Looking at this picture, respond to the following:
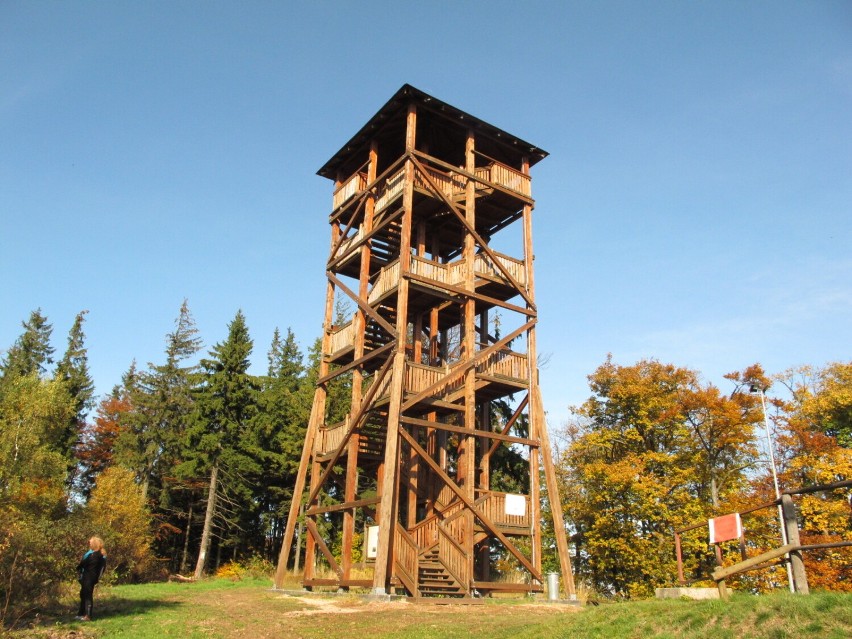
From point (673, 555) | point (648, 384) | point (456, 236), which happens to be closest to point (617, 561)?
point (673, 555)

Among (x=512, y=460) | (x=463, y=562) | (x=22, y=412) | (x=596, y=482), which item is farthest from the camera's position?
(x=512, y=460)

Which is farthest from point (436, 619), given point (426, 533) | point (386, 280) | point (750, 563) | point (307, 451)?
point (386, 280)

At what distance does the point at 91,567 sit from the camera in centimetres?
1180

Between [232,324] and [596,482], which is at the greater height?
[232,324]

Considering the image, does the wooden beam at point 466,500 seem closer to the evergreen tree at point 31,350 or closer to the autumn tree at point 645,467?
the autumn tree at point 645,467

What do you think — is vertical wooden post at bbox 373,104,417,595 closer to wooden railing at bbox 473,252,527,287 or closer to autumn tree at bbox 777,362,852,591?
wooden railing at bbox 473,252,527,287

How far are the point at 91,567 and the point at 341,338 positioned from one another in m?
10.6

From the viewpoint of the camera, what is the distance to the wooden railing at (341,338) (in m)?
20.6

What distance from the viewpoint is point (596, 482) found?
1144 inches

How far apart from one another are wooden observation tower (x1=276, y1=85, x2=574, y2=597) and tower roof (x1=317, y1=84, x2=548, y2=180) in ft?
0.17

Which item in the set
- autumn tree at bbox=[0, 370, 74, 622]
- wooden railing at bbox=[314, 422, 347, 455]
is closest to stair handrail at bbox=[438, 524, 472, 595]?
wooden railing at bbox=[314, 422, 347, 455]

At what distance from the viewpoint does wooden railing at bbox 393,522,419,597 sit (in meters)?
16.0

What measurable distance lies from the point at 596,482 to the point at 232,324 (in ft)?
73.2

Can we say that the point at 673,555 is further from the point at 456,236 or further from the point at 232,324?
the point at 232,324
